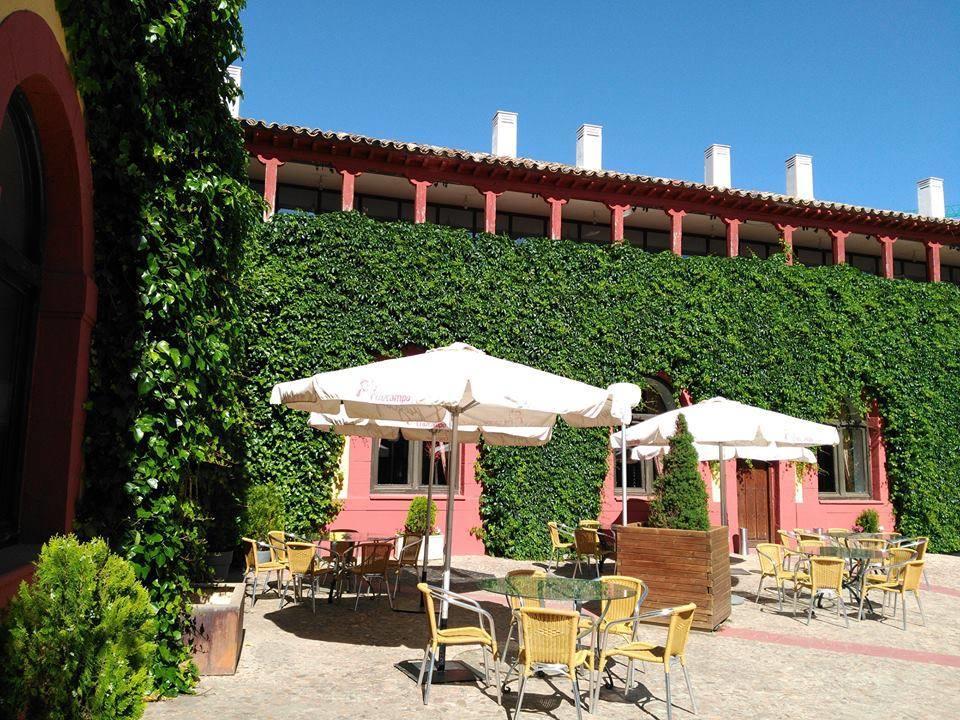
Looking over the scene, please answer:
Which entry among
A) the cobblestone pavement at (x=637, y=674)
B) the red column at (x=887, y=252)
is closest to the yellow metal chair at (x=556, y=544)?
the cobblestone pavement at (x=637, y=674)

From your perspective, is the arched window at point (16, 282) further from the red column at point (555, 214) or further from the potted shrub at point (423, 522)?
the red column at point (555, 214)

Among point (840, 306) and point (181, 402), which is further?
point (840, 306)

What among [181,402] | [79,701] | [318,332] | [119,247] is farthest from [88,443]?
[318,332]

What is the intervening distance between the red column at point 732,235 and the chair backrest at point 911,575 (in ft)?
29.6

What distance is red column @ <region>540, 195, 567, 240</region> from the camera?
15211 mm

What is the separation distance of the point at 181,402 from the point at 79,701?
2380 millimetres

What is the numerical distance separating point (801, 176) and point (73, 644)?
22019 mm

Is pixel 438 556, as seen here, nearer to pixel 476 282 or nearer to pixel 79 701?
pixel 476 282

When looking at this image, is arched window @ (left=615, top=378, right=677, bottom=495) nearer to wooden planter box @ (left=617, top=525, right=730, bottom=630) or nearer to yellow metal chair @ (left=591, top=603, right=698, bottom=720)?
wooden planter box @ (left=617, top=525, right=730, bottom=630)

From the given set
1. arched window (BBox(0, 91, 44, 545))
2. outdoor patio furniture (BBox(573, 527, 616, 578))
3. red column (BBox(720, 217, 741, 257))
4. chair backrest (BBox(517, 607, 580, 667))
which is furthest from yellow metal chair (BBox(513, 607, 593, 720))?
red column (BBox(720, 217, 741, 257))

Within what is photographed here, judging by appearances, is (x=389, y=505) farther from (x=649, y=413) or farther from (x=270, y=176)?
(x=270, y=176)

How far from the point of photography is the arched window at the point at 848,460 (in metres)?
17.1

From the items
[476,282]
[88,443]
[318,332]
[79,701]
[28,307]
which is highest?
[476,282]

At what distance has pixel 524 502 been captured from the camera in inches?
540
